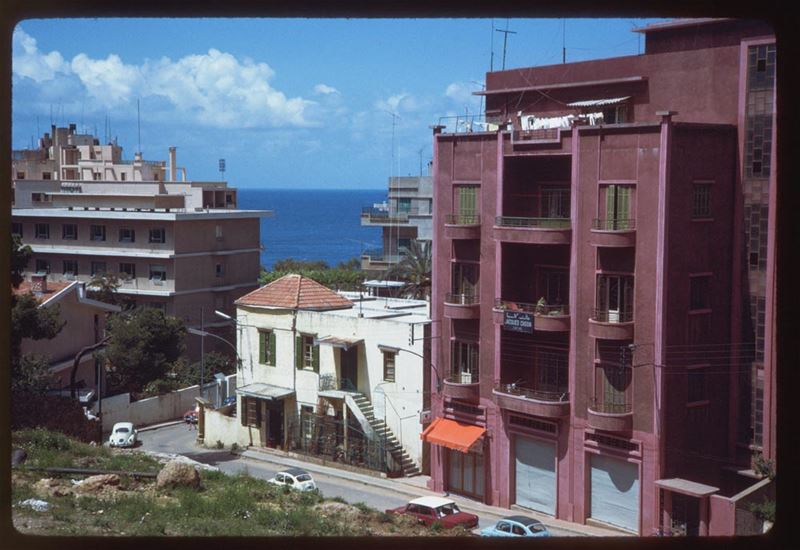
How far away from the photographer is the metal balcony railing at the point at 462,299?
14.6 meters

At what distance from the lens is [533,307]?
13742 mm

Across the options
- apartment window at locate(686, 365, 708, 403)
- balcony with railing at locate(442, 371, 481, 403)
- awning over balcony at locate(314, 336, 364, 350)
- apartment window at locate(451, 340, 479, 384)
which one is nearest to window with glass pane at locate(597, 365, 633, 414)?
apartment window at locate(686, 365, 708, 403)

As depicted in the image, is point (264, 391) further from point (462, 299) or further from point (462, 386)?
point (462, 299)

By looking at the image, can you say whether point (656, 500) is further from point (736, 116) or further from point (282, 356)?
point (282, 356)

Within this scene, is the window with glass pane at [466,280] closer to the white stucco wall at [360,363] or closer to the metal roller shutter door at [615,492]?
the white stucco wall at [360,363]

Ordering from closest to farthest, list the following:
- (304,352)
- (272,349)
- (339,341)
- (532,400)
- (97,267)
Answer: (532,400) → (339,341) → (304,352) → (272,349) → (97,267)

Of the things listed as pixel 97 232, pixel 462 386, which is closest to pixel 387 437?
pixel 462 386

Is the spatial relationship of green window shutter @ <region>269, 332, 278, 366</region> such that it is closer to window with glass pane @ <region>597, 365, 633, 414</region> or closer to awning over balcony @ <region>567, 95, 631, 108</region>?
window with glass pane @ <region>597, 365, 633, 414</region>

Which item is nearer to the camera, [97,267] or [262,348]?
[262,348]

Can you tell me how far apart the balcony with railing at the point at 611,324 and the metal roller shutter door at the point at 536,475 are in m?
1.87

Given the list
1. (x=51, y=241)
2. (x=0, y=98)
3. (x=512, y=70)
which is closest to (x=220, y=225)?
(x=51, y=241)

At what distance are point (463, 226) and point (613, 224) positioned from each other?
8.84 ft

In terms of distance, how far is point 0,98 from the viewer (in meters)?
2.21

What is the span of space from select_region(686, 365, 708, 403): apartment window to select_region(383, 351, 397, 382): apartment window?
513 cm
